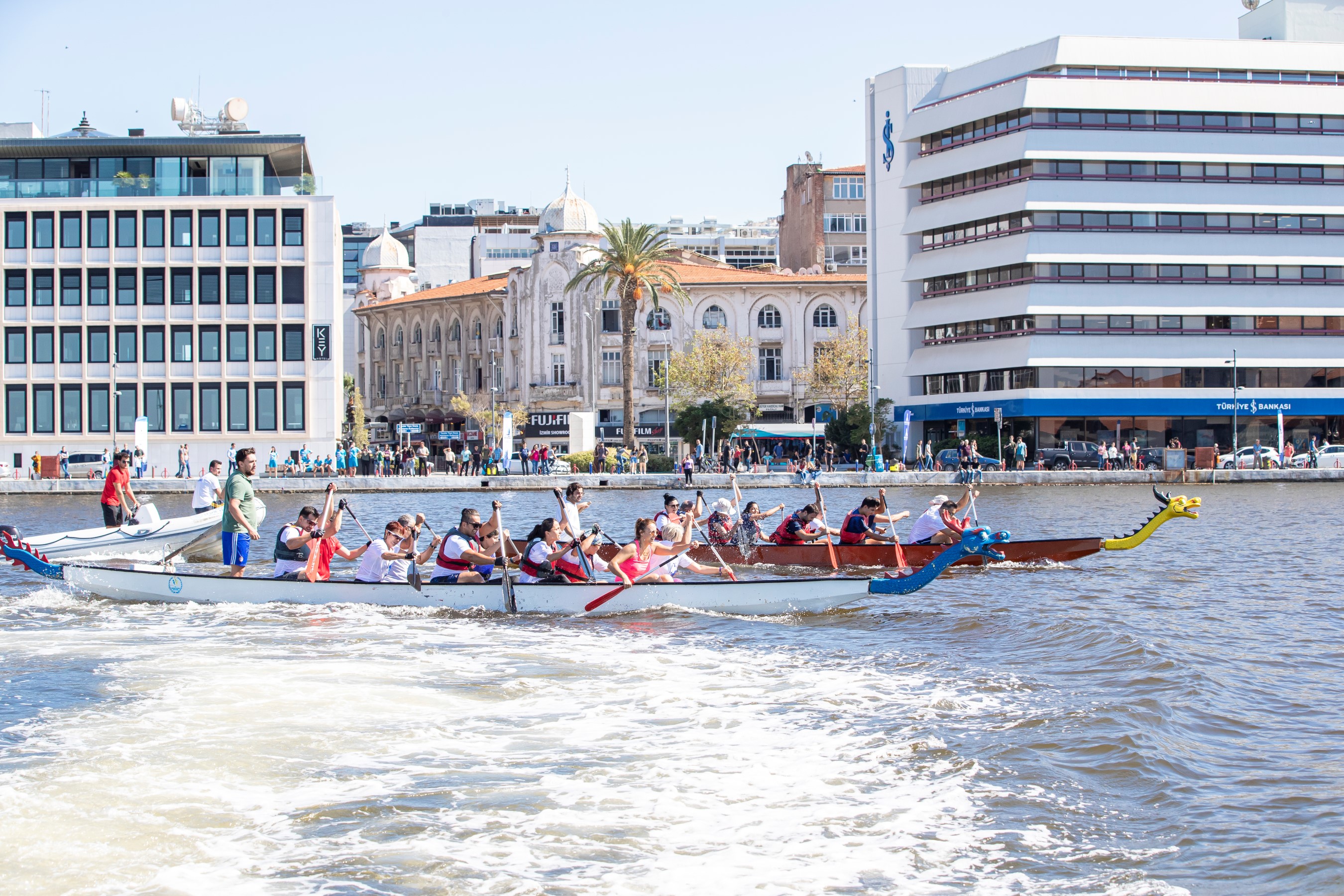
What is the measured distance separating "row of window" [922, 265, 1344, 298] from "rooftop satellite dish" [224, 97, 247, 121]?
4167 centimetres

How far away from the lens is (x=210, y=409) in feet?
193

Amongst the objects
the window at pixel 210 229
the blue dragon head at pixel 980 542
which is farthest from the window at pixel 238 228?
the blue dragon head at pixel 980 542

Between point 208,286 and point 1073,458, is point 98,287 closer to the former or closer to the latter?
point 208,286

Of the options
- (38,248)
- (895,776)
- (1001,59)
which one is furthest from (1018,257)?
(895,776)

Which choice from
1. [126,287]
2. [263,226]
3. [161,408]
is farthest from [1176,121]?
[126,287]

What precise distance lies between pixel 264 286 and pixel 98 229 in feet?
26.8

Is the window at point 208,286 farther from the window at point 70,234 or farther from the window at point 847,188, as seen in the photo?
the window at point 847,188

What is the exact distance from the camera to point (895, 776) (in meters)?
9.21

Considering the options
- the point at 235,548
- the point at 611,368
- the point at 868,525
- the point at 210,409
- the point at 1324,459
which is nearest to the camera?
the point at 235,548

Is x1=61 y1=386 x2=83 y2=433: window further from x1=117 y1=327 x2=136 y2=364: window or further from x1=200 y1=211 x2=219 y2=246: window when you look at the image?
x1=200 y1=211 x2=219 y2=246: window

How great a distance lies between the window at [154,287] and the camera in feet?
191

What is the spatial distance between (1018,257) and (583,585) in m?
53.2

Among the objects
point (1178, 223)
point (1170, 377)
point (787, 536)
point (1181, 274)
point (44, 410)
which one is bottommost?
point (787, 536)

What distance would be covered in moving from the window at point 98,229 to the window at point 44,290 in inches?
101
